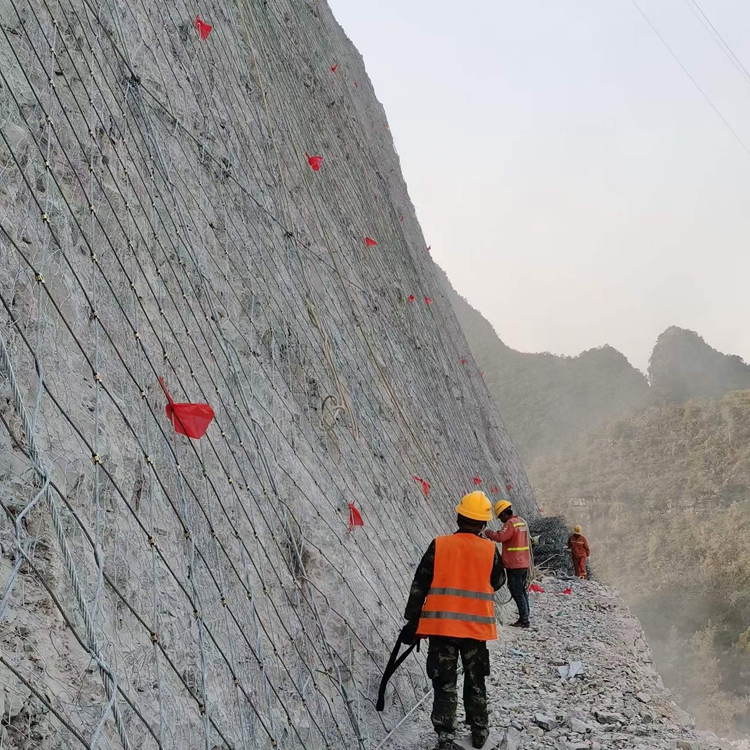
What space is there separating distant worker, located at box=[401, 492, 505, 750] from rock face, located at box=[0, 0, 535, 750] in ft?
1.98

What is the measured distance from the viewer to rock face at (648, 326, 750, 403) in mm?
44062

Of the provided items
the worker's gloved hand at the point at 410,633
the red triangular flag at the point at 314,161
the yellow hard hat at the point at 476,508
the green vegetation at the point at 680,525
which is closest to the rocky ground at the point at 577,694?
the worker's gloved hand at the point at 410,633

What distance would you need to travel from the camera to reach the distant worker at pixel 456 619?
129 inches

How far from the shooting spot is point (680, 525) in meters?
30.5

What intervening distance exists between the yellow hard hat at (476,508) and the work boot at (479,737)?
41.8 inches

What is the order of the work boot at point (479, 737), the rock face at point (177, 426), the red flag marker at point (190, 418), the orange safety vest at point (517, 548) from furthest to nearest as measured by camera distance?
the orange safety vest at point (517, 548)
the red flag marker at point (190, 418)
the work boot at point (479, 737)
the rock face at point (177, 426)

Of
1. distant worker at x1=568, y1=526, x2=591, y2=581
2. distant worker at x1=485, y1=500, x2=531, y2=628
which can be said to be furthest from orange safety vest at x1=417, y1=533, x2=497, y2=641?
distant worker at x1=568, y1=526, x2=591, y2=581

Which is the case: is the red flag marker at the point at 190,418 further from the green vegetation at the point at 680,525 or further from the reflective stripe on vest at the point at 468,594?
the green vegetation at the point at 680,525

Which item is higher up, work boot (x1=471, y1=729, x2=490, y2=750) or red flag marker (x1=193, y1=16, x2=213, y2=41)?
red flag marker (x1=193, y1=16, x2=213, y2=41)

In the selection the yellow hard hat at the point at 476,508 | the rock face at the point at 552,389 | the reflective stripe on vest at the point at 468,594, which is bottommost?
the reflective stripe on vest at the point at 468,594

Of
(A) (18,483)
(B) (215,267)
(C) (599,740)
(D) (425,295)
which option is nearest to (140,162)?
(B) (215,267)

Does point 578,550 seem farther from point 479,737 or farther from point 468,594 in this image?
point 468,594

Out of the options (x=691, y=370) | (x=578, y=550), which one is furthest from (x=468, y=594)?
(x=691, y=370)

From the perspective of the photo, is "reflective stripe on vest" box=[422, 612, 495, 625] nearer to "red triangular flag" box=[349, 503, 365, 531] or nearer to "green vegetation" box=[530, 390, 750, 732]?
"red triangular flag" box=[349, 503, 365, 531]
